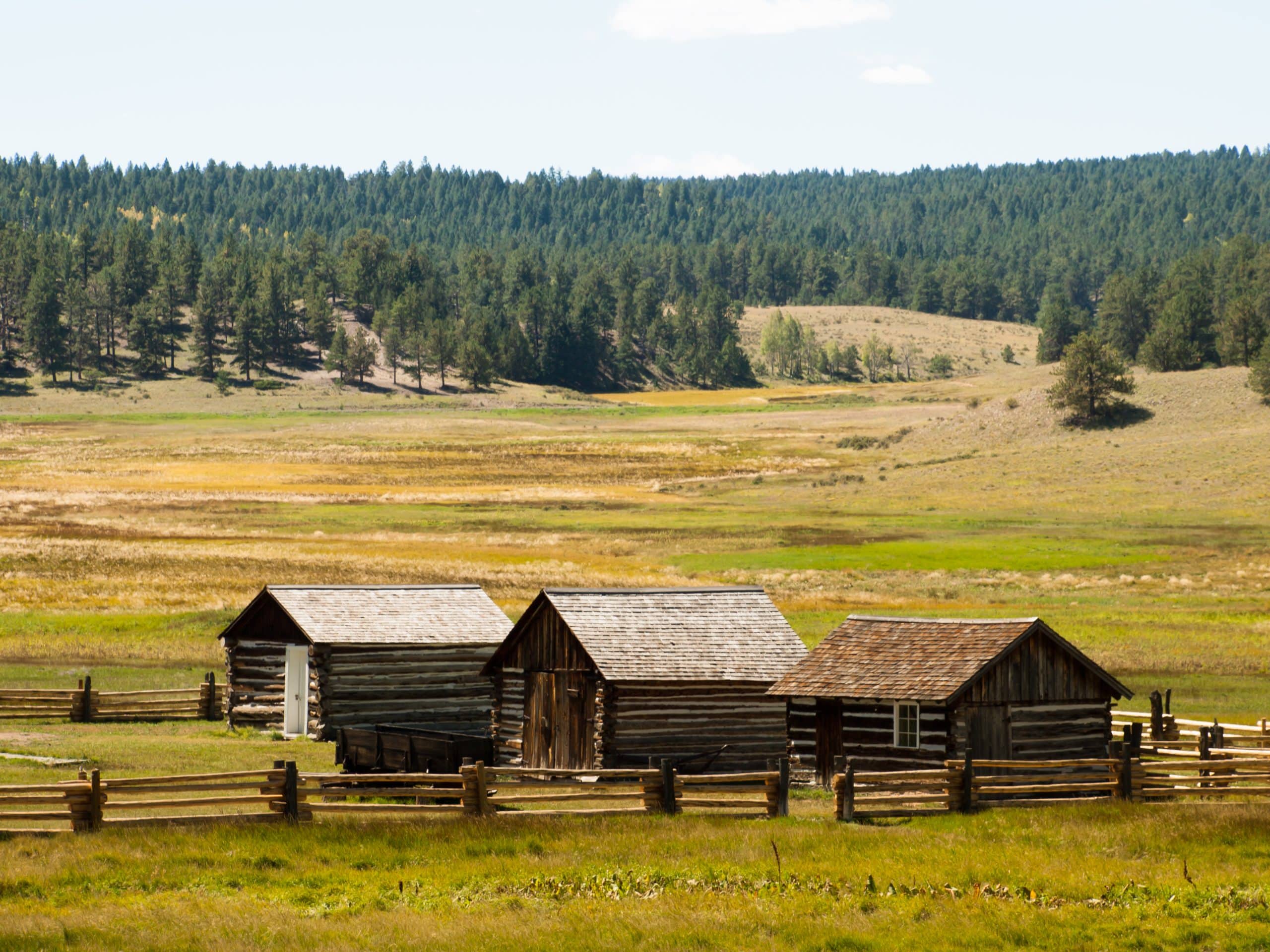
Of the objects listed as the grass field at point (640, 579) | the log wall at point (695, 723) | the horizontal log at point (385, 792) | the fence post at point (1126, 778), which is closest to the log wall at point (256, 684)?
the grass field at point (640, 579)

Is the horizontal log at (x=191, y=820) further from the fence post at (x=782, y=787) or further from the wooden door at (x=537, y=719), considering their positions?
the wooden door at (x=537, y=719)

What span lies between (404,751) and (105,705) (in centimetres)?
1407

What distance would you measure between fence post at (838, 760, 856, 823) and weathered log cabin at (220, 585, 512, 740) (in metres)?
15.8

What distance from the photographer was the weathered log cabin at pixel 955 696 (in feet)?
91.7

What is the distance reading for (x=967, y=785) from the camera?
80.2 ft

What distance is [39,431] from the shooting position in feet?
497

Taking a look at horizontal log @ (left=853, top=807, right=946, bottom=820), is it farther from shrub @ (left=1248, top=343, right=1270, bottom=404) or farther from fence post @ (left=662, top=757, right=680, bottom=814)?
shrub @ (left=1248, top=343, right=1270, bottom=404)

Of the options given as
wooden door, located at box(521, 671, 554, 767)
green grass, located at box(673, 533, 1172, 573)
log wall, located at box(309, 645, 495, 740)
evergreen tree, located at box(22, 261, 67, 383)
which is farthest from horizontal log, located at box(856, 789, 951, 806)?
evergreen tree, located at box(22, 261, 67, 383)

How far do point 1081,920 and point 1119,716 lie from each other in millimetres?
20647

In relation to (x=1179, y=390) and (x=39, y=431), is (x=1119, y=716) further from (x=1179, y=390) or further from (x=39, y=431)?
(x=39, y=431)

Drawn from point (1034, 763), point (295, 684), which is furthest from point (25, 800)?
point (295, 684)

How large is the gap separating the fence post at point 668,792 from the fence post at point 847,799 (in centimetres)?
246

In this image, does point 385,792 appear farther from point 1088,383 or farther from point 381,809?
point 1088,383

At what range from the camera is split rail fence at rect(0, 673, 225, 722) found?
37.7m
